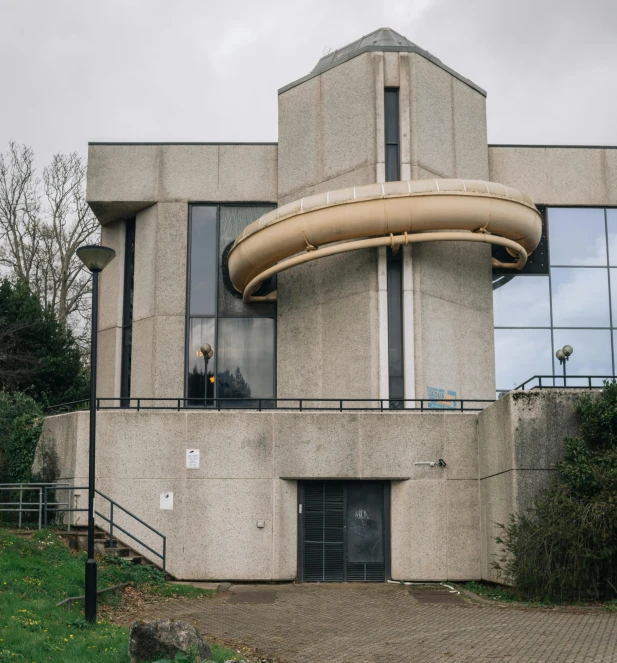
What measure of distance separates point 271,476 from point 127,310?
9113 millimetres

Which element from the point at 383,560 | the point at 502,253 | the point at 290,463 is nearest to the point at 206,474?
the point at 290,463

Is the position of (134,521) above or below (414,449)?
below

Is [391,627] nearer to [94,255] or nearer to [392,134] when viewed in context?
[94,255]

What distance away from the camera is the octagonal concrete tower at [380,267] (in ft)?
78.7

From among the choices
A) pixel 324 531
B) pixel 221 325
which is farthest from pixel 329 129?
pixel 324 531

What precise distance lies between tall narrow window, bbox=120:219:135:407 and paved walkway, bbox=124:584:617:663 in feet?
32.7

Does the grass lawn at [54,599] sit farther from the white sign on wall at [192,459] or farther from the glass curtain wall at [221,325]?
the glass curtain wall at [221,325]

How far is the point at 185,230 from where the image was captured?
2692 cm

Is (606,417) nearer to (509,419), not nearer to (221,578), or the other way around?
(509,419)

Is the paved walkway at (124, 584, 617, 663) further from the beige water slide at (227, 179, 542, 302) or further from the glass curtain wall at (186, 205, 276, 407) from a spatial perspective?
the beige water slide at (227, 179, 542, 302)

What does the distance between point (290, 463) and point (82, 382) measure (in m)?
Answer: 14.9

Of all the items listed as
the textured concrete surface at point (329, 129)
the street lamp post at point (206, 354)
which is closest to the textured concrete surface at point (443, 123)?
the textured concrete surface at point (329, 129)

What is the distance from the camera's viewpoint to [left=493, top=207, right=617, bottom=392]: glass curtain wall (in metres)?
26.2

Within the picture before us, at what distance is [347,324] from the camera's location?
24422mm
